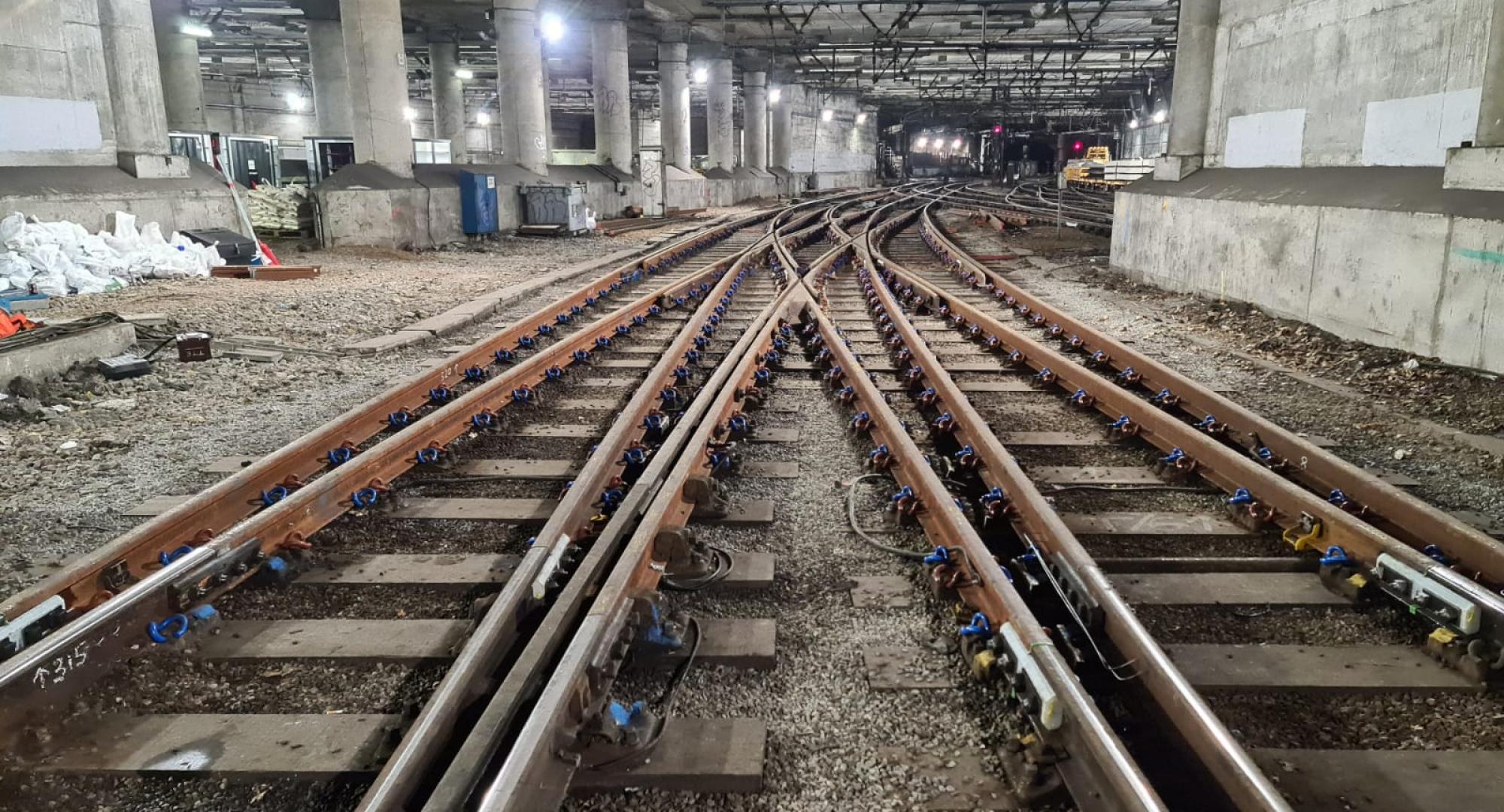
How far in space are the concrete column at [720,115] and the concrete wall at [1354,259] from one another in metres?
28.2

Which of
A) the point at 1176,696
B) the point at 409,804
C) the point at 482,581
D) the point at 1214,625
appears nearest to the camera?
the point at 409,804

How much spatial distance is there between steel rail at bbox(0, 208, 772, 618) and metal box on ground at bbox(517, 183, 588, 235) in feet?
48.6

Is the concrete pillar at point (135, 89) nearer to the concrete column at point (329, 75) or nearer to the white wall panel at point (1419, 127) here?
the concrete column at point (329, 75)

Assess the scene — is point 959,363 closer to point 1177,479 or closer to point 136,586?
point 1177,479

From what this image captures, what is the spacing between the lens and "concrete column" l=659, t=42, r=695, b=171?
1284 inches

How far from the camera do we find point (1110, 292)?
12398mm

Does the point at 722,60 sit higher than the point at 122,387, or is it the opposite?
the point at 722,60

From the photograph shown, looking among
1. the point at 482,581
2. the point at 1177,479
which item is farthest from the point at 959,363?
the point at 482,581

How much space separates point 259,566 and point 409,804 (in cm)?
181

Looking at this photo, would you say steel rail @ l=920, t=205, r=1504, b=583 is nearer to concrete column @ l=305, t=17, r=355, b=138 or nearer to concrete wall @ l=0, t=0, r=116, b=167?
concrete wall @ l=0, t=0, r=116, b=167

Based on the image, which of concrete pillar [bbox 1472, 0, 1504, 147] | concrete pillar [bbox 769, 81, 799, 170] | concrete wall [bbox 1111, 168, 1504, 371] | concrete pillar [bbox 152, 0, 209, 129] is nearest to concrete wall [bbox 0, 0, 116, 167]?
concrete pillar [bbox 152, 0, 209, 129]

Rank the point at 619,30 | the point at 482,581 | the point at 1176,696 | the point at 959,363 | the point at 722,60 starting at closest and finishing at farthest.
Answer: the point at 1176,696 → the point at 482,581 → the point at 959,363 → the point at 619,30 → the point at 722,60

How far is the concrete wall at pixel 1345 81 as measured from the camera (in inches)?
320

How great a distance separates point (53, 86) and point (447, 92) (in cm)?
2250
